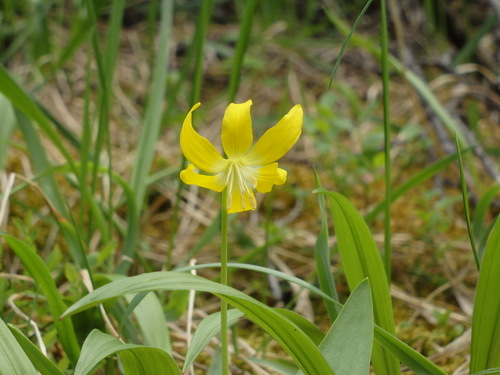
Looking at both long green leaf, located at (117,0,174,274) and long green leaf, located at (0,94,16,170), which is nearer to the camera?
long green leaf, located at (117,0,174,274)

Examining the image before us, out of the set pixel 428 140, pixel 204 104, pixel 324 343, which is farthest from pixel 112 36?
pixel 204 104

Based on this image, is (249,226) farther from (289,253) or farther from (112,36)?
(112,36)

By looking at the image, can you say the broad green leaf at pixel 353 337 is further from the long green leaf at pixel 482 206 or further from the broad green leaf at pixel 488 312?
the long green leaf at pixel 482 206

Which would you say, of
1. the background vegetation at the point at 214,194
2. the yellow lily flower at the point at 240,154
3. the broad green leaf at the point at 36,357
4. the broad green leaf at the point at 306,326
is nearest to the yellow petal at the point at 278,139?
the yellow lily flower at the point at 240,154

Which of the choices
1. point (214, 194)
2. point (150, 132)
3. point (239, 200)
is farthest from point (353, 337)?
point (214, 194)

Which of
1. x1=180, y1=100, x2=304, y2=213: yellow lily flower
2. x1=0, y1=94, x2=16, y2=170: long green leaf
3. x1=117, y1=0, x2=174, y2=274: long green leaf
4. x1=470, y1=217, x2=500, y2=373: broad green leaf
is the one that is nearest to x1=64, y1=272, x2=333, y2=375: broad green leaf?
x1=180, y1=100, x2=304, y2=213: yellow lily flower

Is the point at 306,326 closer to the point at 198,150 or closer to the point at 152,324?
the point at 152,324

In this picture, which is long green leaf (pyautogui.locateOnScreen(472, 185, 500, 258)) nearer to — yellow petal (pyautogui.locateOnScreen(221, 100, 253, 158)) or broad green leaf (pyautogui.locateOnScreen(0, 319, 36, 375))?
yellow petal (pyautogui.locateOnScreen(221, 100, 253, 158))
